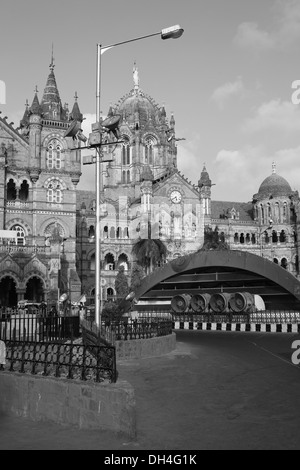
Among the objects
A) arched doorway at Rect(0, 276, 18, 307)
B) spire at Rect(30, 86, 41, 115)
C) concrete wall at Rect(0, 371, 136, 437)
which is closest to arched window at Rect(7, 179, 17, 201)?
spire at Rect(30, 86, 41, 115)

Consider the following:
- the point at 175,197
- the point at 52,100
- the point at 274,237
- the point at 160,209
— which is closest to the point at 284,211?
the point at 274,237

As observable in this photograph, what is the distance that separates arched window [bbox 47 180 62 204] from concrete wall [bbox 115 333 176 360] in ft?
118

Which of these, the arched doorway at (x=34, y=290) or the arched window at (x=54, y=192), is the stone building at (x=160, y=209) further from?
the arched window at (x=54, y=192)

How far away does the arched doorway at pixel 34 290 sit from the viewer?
4959 centimetres

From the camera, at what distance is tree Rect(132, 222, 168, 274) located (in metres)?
59.8

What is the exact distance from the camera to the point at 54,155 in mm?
52031

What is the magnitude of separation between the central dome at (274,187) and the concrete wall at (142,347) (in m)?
62.5

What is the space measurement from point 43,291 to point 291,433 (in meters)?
42.1

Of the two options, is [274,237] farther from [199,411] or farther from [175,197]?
[199,411]

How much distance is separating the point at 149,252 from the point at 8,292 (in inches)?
710

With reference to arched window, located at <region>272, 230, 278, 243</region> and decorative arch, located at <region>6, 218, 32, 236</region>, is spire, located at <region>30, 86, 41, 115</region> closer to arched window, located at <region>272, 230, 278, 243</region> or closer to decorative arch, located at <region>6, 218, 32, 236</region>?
decorative arch, located at <region>6, 218, 32, 236</region>

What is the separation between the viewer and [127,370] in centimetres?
1396
